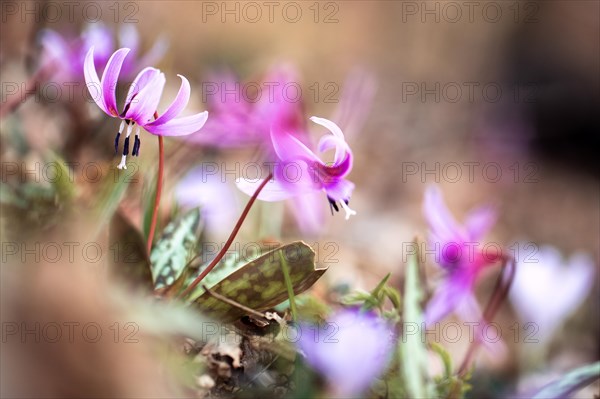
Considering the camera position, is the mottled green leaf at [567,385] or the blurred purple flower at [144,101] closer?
the blurred purple flower at [144,101]

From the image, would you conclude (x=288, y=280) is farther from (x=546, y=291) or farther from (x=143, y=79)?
(x=546, y=291)

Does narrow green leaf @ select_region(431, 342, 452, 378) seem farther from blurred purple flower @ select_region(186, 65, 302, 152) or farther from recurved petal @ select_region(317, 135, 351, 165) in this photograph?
blurred purple flower @ select_region(186, 65, 302, 152)

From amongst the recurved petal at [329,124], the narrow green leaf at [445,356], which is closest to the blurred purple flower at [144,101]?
the recurved petal at [329,124]

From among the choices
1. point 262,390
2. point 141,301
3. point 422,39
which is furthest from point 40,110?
point 422,39

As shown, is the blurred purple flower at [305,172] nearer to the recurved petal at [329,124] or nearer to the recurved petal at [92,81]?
the recurved petal at [329,124]

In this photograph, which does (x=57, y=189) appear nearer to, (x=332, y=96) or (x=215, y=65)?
(x=215, y=65)

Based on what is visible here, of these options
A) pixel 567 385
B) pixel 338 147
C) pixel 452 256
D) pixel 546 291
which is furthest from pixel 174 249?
pixel 546 291
